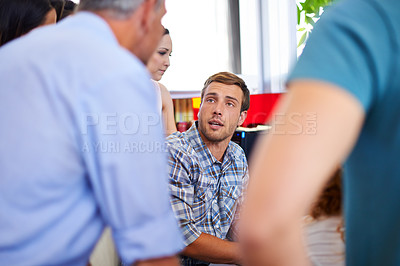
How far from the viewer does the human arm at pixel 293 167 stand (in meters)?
0.34

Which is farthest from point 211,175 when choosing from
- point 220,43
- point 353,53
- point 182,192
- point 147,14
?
point 220,43

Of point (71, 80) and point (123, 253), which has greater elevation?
point (71, 80)

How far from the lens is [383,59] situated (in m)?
0.36

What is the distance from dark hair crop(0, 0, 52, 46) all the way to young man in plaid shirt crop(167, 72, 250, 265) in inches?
27.7

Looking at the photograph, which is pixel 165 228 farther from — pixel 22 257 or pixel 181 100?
pixel 181 100

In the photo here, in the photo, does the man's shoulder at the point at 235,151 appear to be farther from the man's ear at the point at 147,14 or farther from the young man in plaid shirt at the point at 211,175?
the man's ear at the point at 147,14

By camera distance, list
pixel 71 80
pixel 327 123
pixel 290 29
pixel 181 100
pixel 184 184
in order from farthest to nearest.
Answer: pixel 181 100
pixel 290 29
pixel 184 184
pixel 71 80
pixel 327 123

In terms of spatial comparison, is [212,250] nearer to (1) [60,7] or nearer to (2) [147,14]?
(2) [147,14]

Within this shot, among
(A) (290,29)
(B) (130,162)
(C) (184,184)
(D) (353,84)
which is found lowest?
(C) (184,184)

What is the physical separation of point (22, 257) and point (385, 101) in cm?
54

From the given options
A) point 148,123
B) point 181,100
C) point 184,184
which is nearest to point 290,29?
point 181,100

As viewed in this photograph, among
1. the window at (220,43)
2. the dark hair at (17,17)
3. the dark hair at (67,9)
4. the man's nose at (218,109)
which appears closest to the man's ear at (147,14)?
the dark hair at (17,17)

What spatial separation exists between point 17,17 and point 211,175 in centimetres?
101

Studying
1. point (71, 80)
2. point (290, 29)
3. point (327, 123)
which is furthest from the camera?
point (290, 29)
